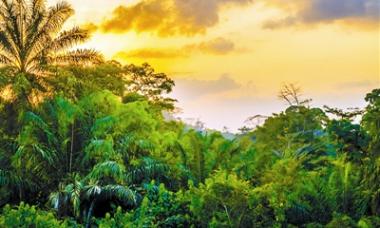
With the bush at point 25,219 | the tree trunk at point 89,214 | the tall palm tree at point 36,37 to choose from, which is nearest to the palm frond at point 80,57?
the tall palm tree at point 36,37

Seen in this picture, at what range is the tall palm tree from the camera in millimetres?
21656

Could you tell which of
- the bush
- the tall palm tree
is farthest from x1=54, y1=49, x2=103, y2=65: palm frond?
the bush

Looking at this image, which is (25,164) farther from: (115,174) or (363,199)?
(363,199)

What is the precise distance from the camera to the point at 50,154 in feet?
60.6

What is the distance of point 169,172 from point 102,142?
8.59 ft

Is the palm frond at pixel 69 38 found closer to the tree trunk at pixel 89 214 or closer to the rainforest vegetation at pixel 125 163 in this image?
the rainforest vegetation at pixel 125 163

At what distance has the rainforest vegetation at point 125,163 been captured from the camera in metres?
15.2

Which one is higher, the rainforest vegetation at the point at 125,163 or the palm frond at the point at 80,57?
the palm frond at the point at 80,57

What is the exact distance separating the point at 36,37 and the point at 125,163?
6.04 metres

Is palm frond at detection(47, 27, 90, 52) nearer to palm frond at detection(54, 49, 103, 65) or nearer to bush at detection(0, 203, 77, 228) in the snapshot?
palm frond at detection(54, 49, 103, 65)

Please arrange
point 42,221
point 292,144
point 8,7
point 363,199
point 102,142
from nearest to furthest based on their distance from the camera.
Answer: point 42,221
point 363,199
point 102,142
point 8,7
point 292,144

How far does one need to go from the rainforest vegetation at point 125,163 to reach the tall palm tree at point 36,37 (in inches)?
1.4

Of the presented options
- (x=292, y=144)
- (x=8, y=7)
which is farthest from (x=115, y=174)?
(x=292, y=144)

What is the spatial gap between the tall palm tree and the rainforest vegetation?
0.04 meters
